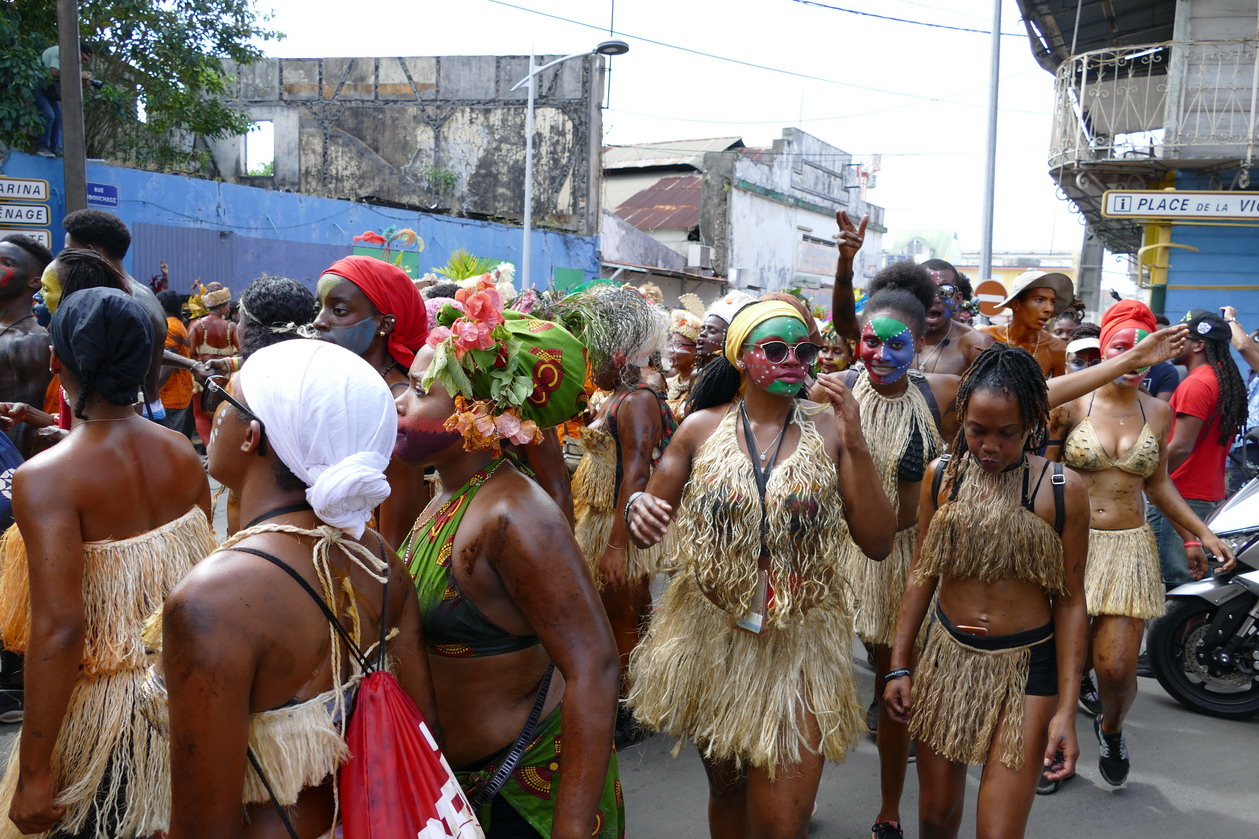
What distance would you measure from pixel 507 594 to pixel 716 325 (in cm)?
411

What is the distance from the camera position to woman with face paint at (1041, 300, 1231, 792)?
468 centimetres

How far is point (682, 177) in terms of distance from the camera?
3644cm

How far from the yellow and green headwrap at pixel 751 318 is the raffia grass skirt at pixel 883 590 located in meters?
1.48

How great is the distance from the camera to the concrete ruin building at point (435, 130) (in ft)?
87.9

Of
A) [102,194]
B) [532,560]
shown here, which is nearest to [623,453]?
[532,560]

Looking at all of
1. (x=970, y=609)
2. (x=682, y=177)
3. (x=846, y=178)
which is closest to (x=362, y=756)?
(x=970, y=609)

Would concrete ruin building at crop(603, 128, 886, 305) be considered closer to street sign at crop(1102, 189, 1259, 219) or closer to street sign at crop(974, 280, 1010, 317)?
street sign at crop(1102, 189, 1259, 219)

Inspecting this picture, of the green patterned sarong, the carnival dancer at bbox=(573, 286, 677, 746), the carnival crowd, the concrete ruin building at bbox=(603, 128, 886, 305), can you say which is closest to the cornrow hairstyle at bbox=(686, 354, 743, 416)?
the carnival crowd

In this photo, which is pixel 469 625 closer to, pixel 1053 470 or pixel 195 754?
pixel 195 754

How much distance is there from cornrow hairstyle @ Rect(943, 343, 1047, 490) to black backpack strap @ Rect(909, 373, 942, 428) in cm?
123

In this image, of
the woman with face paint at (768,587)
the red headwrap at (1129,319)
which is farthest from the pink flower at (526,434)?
the red headwrap at (1129,319)

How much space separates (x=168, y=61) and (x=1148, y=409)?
1660 centimetres

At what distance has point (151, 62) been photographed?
632 inches

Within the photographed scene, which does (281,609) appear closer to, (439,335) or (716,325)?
(439,335)
